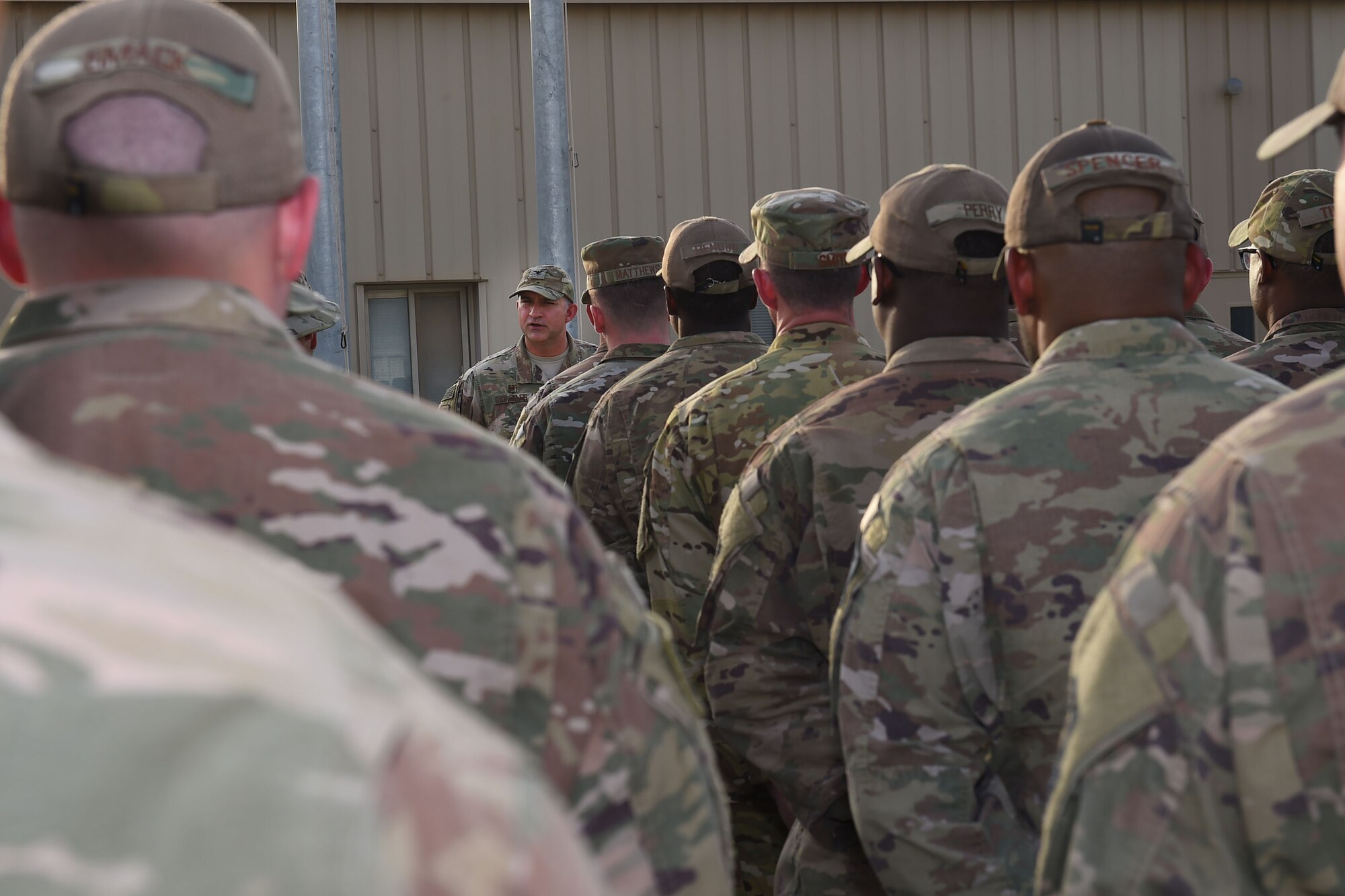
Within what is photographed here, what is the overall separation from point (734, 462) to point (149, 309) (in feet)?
7.56

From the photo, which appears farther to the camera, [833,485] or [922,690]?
[833,485]

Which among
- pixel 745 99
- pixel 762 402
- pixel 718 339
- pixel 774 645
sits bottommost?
pixel 774 645

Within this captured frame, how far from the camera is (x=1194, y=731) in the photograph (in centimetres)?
142

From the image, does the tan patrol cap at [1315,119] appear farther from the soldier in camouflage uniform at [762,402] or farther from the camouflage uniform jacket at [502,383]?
the camouflage uniform jacket at [502,383]

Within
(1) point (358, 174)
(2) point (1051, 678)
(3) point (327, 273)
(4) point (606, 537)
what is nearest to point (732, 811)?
(4) point (606, 537)

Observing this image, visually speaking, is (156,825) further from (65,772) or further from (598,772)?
(598,772)

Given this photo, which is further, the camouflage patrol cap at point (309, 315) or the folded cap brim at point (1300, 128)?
the camouflage patrol cap at point (309, 315)

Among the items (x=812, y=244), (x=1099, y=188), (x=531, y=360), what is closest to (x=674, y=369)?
(x=812, y=244)

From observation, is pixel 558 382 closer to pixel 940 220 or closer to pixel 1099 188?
pixel 940 220

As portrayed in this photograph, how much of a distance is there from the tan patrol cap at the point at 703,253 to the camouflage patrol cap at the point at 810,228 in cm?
79

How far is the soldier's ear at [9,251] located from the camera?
5.22 ft

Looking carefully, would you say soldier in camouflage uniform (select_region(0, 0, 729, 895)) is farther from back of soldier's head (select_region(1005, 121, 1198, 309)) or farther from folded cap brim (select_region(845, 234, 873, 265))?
folded cap brim (select_region(845, 234, 873, 265))

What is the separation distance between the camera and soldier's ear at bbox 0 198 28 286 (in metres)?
1.59

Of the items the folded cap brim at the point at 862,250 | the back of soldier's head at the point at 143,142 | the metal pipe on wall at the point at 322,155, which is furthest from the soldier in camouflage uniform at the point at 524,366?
the back of soldier's head at the point at 143,142
